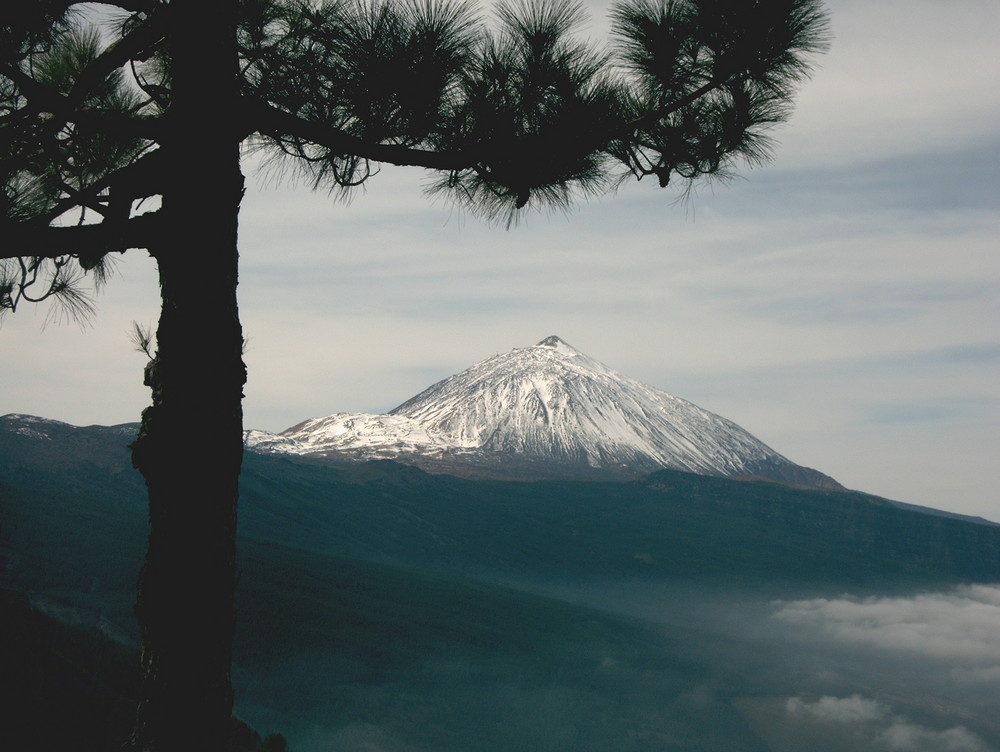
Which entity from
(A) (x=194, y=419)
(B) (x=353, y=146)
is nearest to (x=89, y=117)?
(B) (x=353, y=146)

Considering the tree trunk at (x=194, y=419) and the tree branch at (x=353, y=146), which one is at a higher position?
the tree branch at (x=353, y=146)

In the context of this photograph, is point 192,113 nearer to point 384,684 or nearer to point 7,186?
point 7,186

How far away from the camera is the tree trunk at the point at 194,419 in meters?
3.95

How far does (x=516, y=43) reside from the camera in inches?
237

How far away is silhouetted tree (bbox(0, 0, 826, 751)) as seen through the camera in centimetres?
403

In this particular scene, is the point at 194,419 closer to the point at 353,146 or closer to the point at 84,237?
the point at 84,237

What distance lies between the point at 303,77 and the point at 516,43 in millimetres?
1423

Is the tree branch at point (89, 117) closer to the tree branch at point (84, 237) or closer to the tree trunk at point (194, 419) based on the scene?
the tree trunk at point (194, 419)

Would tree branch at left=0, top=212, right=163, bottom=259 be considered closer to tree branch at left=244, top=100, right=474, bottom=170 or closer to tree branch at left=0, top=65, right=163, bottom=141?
tree branch at left=0, top=65, right=163, bottom=141

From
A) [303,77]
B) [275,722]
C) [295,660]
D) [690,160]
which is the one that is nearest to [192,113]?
[303,77]

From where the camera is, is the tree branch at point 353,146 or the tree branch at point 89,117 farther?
the tree branch at point 353,146

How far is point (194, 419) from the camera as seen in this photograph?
4.10m

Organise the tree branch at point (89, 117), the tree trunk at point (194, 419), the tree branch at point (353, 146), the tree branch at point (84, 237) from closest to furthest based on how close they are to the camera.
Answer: the tree trunk at point (194, 419) < the tree branch at point (84, 237) < the tree branch at point (89, 117) < the tree branch at point (353, 146)

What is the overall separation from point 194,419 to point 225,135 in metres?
1.37
